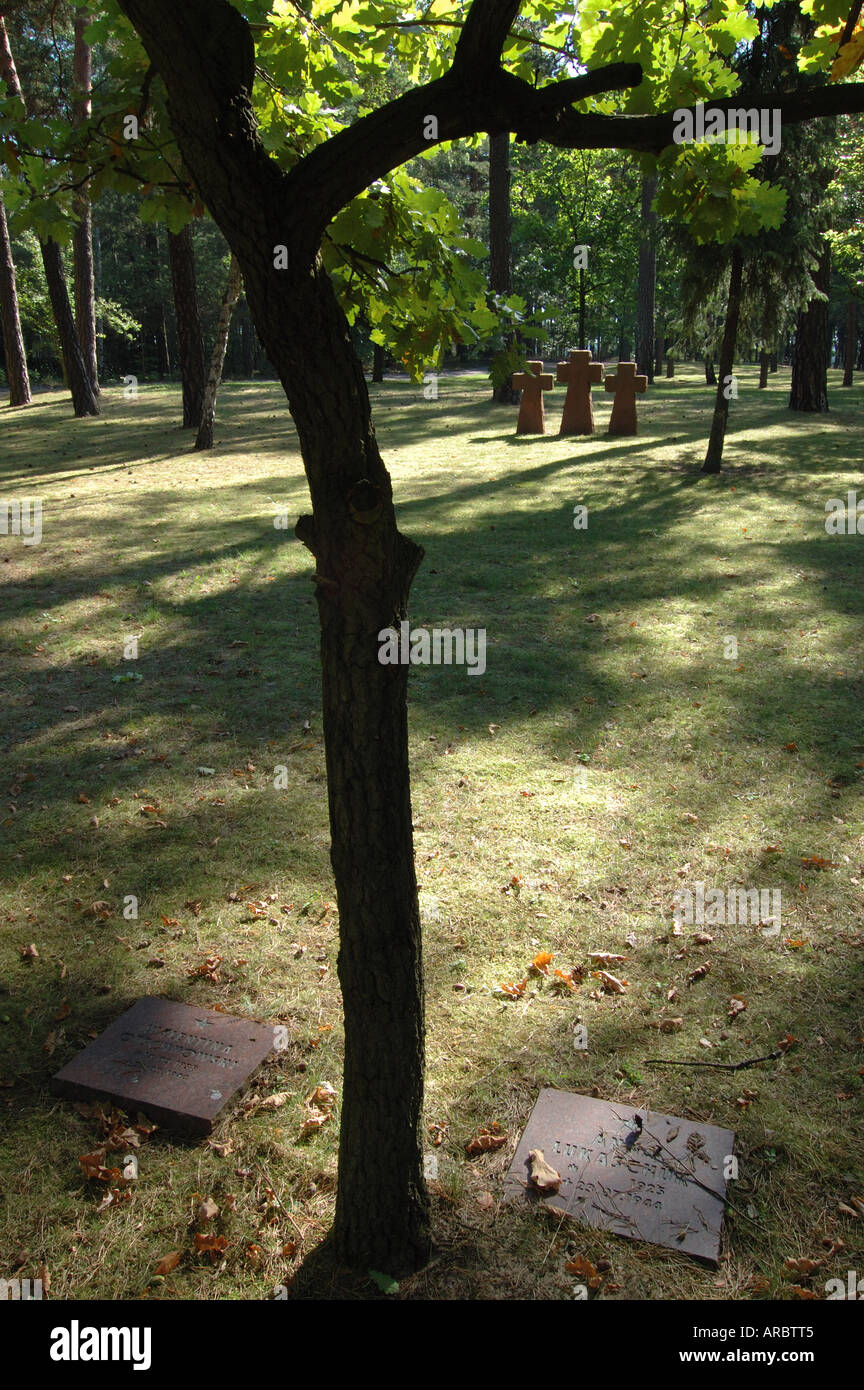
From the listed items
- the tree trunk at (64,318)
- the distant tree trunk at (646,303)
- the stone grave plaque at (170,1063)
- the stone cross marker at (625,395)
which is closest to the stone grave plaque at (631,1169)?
the stone grave plaque at (170,1063)

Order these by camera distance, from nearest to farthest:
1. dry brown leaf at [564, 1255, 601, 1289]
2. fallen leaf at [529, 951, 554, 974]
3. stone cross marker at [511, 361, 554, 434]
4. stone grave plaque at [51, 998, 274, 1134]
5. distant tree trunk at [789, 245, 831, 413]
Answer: dry brown leaf at [564, 1255, 601, 1289]
stone grave plaque at [51, 998, 274, 1134]
fallen leaf at [529, 951, 554, 974]
stone cross marker at [511, 361, 554, 434]
distant tree trunk at [789, 245, 831, 413]

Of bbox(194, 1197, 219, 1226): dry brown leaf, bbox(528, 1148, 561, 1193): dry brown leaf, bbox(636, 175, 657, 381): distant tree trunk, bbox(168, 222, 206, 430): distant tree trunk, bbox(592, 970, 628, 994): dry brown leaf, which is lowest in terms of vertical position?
bbox(194, 1197, 219, 1226): dry brown leaf

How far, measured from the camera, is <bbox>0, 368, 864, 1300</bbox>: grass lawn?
3404 mm

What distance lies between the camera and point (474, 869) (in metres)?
5.38

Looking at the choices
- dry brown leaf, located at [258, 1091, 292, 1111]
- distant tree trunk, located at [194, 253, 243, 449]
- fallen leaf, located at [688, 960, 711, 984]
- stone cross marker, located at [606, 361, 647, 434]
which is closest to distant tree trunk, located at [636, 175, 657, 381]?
stone cross marker, located at [606, 361, 647, 434]

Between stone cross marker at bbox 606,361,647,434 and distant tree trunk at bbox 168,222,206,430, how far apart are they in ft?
27.8

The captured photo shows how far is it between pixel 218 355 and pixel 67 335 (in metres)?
7.27

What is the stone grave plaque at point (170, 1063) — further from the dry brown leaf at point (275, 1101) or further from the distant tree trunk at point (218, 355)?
the distant tree trunk at point (218, 355)

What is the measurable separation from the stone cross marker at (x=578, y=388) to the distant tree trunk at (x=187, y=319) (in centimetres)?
749

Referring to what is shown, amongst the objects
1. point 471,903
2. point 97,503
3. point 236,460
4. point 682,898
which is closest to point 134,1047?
point 471,903

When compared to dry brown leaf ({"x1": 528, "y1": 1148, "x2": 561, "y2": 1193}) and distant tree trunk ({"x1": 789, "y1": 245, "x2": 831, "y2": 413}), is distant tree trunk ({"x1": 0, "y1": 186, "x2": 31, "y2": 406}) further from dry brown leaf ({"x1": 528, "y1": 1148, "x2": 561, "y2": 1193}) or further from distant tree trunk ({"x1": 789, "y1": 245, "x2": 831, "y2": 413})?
dry brown leaf ({"x1": 528, "y1": 1148, "x2": 561, "y2": 1193})

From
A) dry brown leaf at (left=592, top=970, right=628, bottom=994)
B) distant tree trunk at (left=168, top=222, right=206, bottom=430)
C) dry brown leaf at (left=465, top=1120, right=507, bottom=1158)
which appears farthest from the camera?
distant tree trunk at (left=168, top=222, right=206, bottom=430)

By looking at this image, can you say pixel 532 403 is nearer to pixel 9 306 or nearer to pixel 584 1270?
pixel 9 306

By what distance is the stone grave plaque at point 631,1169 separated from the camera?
330 centimetres
